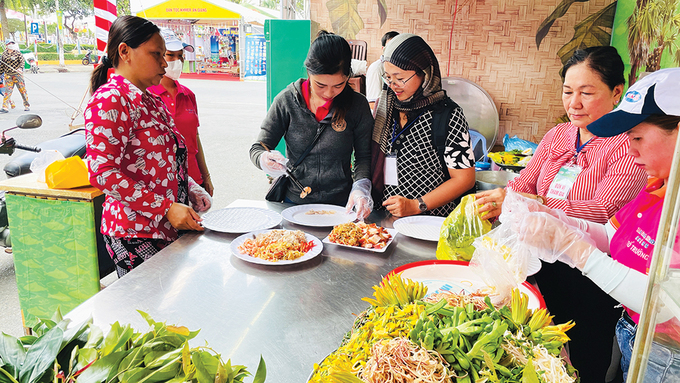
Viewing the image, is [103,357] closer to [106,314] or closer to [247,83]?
[106,314]

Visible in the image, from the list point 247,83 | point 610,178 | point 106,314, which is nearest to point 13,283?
point 106,314

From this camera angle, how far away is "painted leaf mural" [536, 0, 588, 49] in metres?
4.53

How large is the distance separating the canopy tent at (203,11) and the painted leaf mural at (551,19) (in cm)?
1135

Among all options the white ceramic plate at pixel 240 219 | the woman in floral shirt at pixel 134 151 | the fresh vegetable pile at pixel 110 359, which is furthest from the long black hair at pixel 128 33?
the fresh vegetable pile at pixel 110 359

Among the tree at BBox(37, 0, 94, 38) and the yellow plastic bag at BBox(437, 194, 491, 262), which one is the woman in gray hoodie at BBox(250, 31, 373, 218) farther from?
the tree at BBox(37, 0, 94, 38)

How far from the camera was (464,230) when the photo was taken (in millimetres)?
1500

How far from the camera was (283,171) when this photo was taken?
2262 mm

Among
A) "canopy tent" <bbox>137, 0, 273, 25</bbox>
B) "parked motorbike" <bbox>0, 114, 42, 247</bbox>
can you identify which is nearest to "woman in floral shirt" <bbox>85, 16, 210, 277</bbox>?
"parked motorbike" <bbox>0, 114, 42, 247</bbox>

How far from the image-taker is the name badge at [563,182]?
6.27 feet

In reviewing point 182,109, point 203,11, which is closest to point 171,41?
point 182,109

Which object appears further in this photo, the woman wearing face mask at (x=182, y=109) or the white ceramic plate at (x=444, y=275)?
the woman wearing face mask at (x=182, y=109)

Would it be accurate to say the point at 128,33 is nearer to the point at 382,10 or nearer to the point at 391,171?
the point at 391,171

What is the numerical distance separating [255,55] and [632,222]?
13418mm

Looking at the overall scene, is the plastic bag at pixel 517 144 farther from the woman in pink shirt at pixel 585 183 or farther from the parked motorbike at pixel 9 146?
the parked motorbike at pixel 9 146
